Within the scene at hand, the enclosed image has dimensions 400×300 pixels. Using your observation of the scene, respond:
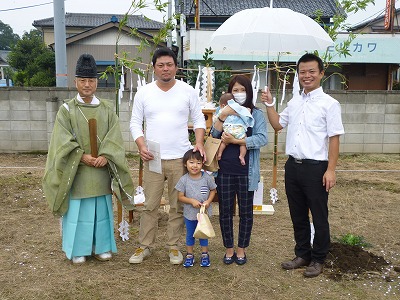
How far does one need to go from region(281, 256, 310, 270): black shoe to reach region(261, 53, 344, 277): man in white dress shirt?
0.52ft

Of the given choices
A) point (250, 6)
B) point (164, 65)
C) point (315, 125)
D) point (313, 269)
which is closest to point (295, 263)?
point (313, 269)

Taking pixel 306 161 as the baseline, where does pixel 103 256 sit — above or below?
below

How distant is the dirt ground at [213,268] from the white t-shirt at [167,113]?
43.4 inches

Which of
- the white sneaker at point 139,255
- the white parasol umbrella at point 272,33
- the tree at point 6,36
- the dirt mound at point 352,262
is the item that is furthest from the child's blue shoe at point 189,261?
the tree at point 6,36

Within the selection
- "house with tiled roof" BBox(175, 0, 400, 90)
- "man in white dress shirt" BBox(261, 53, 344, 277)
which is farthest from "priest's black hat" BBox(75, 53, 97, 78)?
"house with tiled roof" BBox(175, 0, 400, 90)

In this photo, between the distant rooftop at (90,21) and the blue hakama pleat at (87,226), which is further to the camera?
the distant rooftop at (90,21)

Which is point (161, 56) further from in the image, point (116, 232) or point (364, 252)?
point (364, 252)

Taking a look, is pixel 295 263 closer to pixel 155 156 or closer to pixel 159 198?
pixel 159 198

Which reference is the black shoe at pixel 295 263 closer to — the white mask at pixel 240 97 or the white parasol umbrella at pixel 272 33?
the white mask at pixel 240 97

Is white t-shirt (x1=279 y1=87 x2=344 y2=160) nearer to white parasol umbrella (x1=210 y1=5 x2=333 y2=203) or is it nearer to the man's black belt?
the man's black belt

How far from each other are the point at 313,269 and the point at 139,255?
1.59m

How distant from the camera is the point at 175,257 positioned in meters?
3.92

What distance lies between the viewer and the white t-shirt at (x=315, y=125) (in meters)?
3.32


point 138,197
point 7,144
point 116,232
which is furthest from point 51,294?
point 7,144
